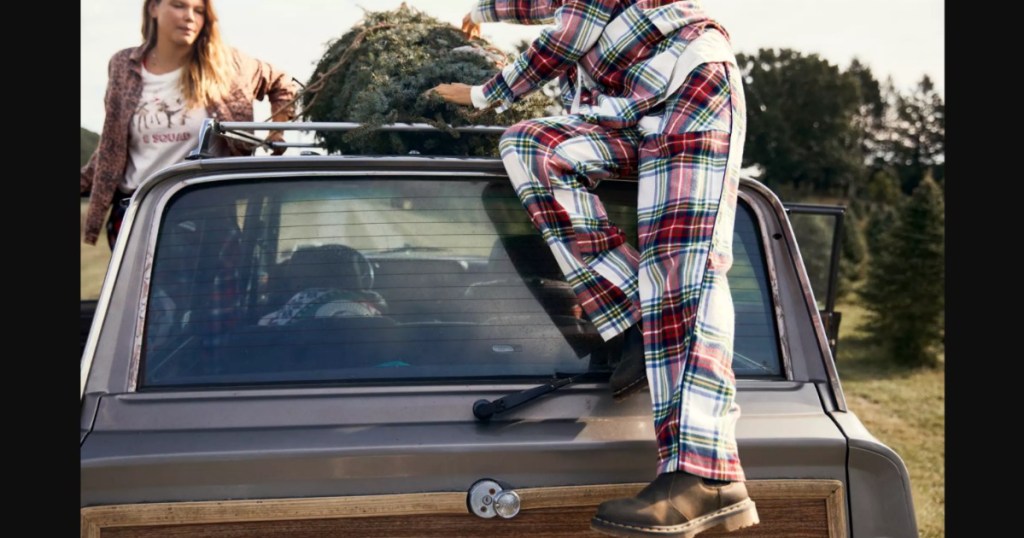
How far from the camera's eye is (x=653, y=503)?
2275 millimetres

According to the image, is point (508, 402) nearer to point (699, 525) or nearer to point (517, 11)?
point (699, 525)

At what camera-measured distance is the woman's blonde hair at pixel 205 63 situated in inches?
167

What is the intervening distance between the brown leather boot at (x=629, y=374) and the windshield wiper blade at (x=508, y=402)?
150 millimetres

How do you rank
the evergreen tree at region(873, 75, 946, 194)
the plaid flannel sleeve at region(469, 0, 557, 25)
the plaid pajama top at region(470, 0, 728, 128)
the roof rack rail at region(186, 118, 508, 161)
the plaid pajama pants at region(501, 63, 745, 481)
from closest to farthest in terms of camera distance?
the plaid pajama pants at region(501, 63, 745, 481) < the plaid pajama top at region(470, 0, 728, 128) < the roof rack rail at region(186, 118, 508, 161) < the plaid flannel sleeve at region(469, 0, 557, 25) < the evergreen tree at region(873, 75, 946, 194)

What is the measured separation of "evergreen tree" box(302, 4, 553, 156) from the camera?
11.2 feet

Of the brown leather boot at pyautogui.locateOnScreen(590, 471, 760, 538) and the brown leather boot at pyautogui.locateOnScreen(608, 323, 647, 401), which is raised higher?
the brown leather boot at pyautogui.locateOnScreen(608, 323, 647, 401)

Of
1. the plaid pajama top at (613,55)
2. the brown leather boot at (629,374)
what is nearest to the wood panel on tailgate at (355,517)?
the brown leather boot at (629,374)

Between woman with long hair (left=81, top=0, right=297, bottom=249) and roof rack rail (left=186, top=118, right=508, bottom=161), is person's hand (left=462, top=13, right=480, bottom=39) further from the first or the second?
woman with long hair (left=81, top=0, right=297, bottom=249)

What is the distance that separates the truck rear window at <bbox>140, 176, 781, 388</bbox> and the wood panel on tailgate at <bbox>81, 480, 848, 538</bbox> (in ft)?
1.14


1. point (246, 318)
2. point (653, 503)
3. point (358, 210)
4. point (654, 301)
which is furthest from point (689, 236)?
point (246, 318)

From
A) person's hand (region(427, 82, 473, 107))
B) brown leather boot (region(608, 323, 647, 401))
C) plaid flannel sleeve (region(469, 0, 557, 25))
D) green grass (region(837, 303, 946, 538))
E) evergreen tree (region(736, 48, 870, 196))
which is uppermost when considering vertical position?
evergreen tree (region(736, 48, 870, 196))

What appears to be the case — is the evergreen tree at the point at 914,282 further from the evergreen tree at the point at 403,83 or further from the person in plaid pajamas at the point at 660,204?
the person in plaid pajamas at the point at 660,204

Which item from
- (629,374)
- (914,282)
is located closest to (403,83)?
(629,374)

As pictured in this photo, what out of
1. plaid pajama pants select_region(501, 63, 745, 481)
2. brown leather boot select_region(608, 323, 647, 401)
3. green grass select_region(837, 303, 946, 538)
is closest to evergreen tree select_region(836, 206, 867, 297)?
green grass select_region(837, 303, 946, 538)
